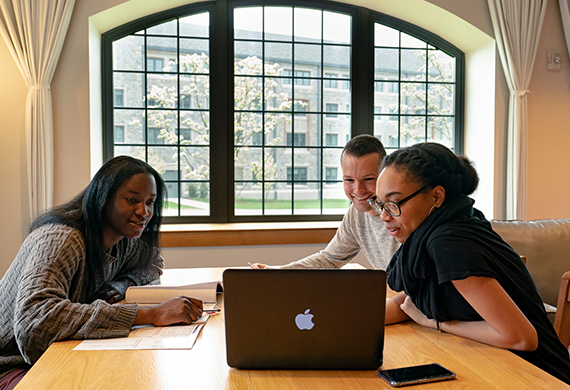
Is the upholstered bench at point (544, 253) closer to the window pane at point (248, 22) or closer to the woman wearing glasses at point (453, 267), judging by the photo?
the woman wearing glasses at point (453, 267)

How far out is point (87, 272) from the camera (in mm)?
1534

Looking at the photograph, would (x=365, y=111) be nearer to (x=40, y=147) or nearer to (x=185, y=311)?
(x=40, y=147)

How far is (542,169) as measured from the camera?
12.8 ft

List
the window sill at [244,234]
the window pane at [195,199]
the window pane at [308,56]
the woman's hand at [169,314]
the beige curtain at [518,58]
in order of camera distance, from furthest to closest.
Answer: the window pane at [308,56] < the window pane at [195,199] < the beige curtain at [518,58] < the window sill at [244,234] < the woman's hand at [169,314]

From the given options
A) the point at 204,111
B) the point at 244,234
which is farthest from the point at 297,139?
the point at 244,234

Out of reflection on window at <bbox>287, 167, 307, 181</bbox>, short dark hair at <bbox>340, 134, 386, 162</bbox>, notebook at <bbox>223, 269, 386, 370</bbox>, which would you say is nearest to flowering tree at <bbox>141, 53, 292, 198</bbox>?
reflection on window at <bbox>287, 167, 307, 181</bbox>

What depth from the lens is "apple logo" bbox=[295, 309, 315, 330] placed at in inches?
38.4

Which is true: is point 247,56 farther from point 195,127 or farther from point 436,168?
point 436,168

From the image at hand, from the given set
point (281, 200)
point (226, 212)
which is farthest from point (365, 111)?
point (226, 212)

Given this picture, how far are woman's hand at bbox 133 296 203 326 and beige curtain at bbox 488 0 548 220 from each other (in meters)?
3.26

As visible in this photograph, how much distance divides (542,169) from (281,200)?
2325mm

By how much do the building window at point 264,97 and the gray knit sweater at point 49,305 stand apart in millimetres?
2326

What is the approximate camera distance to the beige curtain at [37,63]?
3.15 metres

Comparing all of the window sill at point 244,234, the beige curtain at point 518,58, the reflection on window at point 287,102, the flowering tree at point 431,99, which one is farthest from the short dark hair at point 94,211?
the beige curtain at point 518,58
